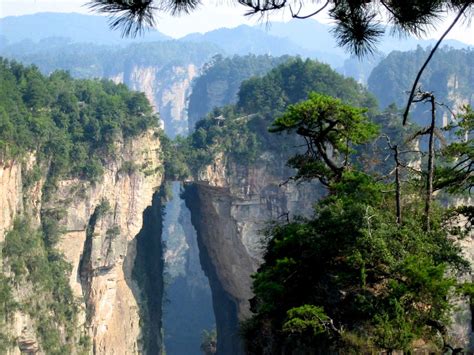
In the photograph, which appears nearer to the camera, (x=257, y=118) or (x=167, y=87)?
(x=257, y=118)

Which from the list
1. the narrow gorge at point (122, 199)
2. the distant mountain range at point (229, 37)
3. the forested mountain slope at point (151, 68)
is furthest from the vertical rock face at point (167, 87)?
the narrow gorge at point (122, 199)

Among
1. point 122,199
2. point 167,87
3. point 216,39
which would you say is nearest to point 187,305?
point 122,199

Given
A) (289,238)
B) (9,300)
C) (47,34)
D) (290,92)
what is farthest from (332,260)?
(47,34)

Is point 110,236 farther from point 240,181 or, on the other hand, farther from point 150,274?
point 240,181

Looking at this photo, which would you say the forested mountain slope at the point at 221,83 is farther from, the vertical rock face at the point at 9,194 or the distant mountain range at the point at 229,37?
the distant mountain range at the point at 229,37

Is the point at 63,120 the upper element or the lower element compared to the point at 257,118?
lower

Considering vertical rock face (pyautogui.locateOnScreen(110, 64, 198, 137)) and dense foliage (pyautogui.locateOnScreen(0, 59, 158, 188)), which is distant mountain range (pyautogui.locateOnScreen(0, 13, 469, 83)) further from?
dense foliage (pyautogui.locateOnScreen(0, 59, 158, 188))

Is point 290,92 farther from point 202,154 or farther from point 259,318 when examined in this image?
point 259,318
